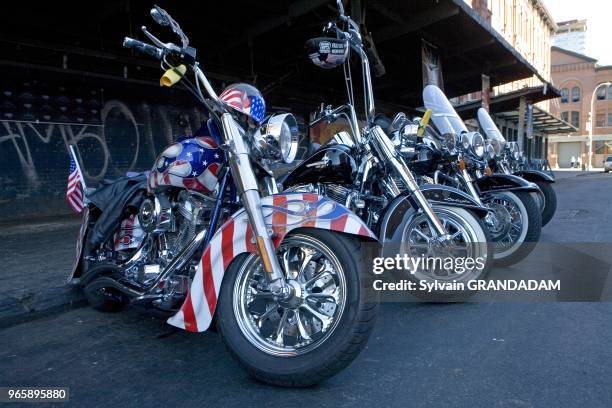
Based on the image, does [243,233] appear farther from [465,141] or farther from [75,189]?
[465,141]

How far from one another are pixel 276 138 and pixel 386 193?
4.81ft

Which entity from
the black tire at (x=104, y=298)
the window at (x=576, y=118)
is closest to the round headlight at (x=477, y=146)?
the black tire at (x=104, y=298)

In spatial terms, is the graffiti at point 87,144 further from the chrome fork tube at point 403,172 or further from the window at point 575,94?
the window at point 575,94

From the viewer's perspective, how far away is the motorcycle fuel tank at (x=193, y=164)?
8.62 feet

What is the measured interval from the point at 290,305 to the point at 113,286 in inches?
50.3

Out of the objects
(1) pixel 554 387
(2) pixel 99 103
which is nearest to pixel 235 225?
(1) pixel 554 387

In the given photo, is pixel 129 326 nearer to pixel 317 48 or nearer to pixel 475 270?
pixel 317 48

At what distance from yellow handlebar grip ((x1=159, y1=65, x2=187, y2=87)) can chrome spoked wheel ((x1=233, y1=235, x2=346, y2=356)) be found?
3.11 feet

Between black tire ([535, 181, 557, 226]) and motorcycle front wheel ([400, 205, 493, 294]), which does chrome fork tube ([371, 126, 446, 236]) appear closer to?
motorcycle front wheel ([400, 205, 493, 294])

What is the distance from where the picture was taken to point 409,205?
133 inches

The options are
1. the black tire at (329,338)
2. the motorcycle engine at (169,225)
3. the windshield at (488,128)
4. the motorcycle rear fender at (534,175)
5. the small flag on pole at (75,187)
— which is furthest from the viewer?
the windshield at (488,128)

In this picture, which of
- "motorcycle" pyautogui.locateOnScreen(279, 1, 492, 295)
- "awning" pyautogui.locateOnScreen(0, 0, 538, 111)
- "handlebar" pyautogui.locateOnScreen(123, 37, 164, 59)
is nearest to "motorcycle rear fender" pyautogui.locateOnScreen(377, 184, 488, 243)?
"motorcycle" pyautogui.locateOnScreen(279, 1, 492, 295)

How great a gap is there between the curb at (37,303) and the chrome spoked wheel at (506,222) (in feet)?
12.4

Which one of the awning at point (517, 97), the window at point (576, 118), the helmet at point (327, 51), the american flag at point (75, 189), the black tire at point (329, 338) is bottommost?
the black tire at point (329, 338)
